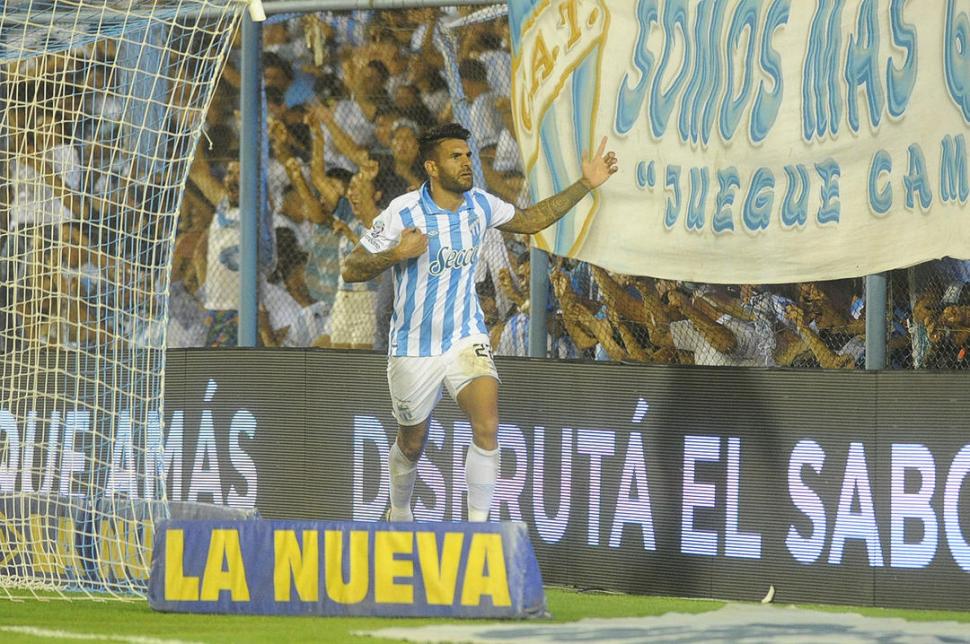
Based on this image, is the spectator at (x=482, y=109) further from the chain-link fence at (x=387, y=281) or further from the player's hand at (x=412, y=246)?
the player's hand at (x=412, y=246)

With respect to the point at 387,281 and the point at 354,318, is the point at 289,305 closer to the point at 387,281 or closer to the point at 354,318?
the point at 354,318

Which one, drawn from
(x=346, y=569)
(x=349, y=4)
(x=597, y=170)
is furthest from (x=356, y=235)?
(x=346, y=569)

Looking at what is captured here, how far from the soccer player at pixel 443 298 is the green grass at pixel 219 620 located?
834 mm

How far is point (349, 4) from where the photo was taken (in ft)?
35.7

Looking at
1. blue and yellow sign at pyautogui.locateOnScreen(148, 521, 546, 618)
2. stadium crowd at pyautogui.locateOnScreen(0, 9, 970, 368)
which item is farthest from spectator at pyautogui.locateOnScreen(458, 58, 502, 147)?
blue and yellow sign at pyautogui.locateOnScreen(148, 521, 546, 618)

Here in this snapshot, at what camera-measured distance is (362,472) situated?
10227 mm

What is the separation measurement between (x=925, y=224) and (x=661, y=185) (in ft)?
5.18

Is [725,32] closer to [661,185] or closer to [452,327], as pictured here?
[661,185]

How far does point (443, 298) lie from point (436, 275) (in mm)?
114

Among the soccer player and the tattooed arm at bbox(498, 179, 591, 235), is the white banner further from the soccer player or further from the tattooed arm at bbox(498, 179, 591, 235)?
the soccer player

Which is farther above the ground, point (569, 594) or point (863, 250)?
point (863, 250)

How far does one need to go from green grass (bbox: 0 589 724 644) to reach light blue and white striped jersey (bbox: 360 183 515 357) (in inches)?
51.6

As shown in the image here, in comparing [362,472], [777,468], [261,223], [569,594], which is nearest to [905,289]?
[777,468]

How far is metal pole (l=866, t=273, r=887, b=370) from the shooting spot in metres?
8.95
